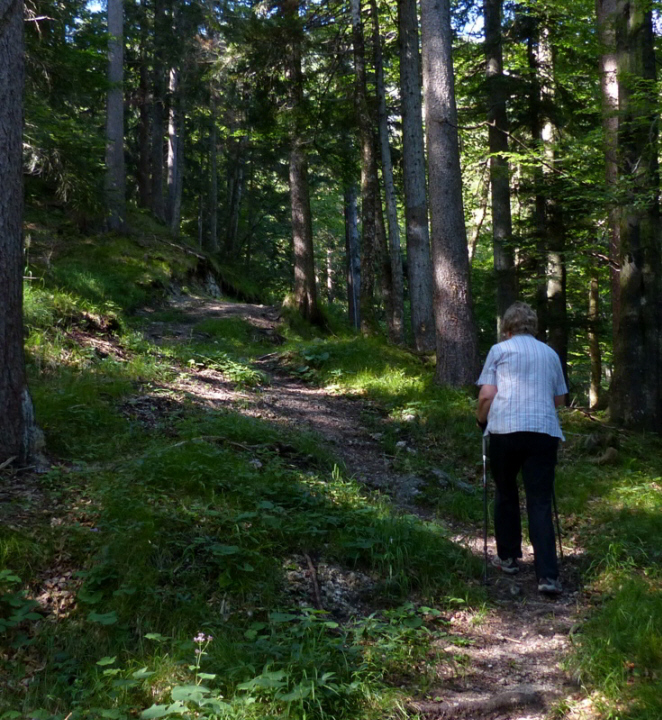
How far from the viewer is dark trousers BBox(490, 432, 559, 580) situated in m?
4.80

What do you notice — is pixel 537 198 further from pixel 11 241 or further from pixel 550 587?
pixel 11 241

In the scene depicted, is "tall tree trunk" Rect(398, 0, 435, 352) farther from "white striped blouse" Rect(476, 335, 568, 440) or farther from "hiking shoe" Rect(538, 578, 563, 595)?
"hiking shoe" Rect(538, 578, 563, 595)

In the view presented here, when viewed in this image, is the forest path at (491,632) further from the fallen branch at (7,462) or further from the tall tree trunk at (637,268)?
the tall tree trunk at (637,268)

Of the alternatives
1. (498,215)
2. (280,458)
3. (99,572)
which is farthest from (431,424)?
(498,215)

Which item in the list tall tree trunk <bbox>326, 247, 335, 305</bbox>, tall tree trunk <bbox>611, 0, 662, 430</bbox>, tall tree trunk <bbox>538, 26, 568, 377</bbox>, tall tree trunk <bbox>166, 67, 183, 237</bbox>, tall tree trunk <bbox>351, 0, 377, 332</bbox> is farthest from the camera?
tall tree trunk <bbox>326, 247, 335, 305</bbox>

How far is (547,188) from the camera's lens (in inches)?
480

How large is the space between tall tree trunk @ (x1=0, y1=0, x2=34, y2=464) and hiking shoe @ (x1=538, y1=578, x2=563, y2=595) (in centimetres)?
413

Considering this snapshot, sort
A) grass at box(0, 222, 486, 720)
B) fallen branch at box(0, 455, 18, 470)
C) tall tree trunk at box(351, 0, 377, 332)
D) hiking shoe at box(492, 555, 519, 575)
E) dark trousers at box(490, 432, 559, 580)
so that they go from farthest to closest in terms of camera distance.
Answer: tall tree trunk at box(351, 0, 377, 332) < hiking shoe at box(492, 555, 519, 575) < fallen branch at box(0, 455, 18, 470) < dark trousers at box(490, 432, 559, 580) < grass at box(0, 222, 486, 720)

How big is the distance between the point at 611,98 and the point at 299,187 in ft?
23.7

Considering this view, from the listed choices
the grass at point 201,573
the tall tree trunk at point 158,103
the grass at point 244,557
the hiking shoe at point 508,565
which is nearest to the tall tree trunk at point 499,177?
the grass at point 244,557

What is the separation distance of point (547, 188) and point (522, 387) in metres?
8.44

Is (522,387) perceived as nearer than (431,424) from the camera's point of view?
Yes

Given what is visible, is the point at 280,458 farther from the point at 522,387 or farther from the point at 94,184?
the point at 94,184

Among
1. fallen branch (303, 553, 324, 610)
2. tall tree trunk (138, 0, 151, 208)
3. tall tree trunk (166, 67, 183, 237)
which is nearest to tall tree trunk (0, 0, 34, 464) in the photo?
fallen branch (303, 553, 324, 610)
